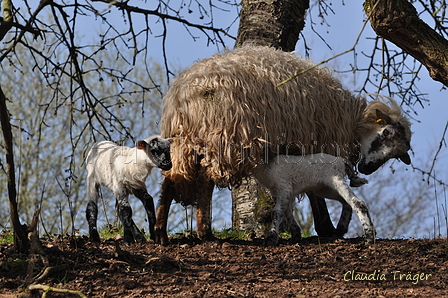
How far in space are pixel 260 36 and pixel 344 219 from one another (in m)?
2.94

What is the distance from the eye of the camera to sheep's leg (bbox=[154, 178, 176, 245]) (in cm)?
534

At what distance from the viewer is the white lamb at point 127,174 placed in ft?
16.8

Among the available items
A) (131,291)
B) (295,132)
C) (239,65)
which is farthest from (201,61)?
(131,291)

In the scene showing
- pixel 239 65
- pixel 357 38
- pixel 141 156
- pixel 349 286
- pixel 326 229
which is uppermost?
pixel 239 65

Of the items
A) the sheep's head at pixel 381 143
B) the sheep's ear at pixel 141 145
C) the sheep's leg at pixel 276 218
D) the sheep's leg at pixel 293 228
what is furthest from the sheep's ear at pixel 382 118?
the sheep's ear at pixel 141 145

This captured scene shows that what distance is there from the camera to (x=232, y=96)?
517cm

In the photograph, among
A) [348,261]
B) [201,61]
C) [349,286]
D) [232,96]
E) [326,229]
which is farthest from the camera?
[326,229]

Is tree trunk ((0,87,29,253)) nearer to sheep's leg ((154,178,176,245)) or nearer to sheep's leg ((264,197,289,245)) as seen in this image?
sheep's leg ((154,178,176,245))

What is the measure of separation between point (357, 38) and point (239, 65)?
1896 mm

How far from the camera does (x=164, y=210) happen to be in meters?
5.41

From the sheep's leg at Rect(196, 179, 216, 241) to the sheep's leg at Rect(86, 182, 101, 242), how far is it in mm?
1074

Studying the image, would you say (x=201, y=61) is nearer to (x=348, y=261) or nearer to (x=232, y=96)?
(x=232, y=96)

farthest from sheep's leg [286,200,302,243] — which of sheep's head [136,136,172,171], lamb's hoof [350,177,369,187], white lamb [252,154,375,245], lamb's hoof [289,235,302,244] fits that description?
sheep's head [136,136,172,171]

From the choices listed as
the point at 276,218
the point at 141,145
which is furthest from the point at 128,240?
the point at 276,218
